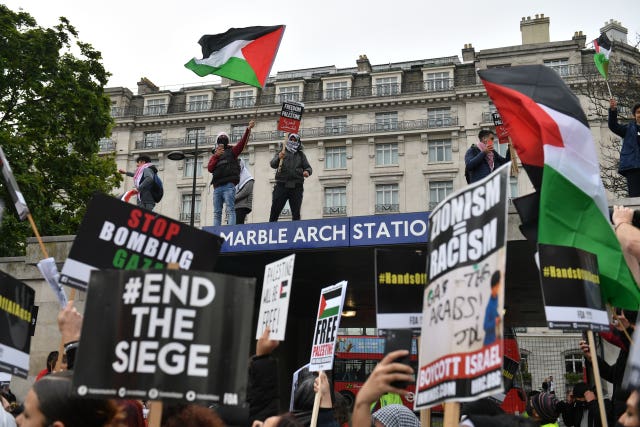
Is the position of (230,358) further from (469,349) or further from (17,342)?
(17,342)

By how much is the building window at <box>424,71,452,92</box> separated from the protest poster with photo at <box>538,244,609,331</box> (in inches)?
1955

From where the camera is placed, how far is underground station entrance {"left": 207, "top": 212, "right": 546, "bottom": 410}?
11.7 m

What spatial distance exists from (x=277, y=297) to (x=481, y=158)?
266 inches

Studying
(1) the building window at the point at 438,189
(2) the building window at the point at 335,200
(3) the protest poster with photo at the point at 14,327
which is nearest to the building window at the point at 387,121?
(1) the building window at the point at 438,189

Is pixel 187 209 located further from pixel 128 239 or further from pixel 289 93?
pixel 128 239

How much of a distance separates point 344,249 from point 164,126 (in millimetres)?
49637

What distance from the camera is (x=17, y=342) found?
16.5ft

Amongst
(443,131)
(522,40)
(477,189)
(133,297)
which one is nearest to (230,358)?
(133,297)

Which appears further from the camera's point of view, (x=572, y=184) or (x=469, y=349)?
(x=572, y=184)

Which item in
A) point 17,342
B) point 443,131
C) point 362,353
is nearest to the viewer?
point 17,342

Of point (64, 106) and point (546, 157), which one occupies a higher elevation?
point (64, 106)

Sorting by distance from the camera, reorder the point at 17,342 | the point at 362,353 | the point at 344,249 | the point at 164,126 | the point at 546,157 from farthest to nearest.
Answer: the point at 164,126 → the point at 362,353 → the point at 344,249 → the point at 546,157 → the point at 17,342

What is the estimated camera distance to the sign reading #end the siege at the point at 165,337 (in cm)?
340

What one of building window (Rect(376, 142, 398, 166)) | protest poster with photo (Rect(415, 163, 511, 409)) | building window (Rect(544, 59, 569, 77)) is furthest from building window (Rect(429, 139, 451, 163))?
protest poster with photo (Rect(415, 163, 511, 409))
